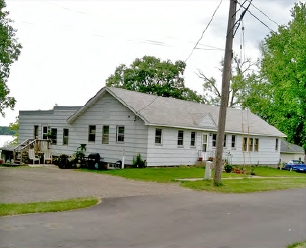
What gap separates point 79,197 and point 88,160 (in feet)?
45.3

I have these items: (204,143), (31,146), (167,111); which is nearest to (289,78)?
(204,143)

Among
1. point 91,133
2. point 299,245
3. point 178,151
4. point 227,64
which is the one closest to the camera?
point 299,245

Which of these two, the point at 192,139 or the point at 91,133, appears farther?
the point at 192,139

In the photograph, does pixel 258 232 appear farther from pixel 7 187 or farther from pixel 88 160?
pixel 88 160

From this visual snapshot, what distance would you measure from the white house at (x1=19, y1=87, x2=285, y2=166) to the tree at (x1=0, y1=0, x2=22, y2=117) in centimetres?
466

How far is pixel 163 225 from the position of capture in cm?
938

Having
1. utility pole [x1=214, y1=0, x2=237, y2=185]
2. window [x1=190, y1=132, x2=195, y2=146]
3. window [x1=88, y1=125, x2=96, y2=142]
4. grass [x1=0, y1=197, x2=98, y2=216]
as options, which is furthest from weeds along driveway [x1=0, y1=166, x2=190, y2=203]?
window [x1=190, y1=132, x2=195, y2=146]

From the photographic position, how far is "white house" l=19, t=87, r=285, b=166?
86.2ft

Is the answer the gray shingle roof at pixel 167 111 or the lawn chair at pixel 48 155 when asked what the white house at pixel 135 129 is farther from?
the lawn chair at pixel 48 155

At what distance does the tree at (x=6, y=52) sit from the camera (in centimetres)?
2503

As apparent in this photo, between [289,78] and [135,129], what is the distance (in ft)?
65.0

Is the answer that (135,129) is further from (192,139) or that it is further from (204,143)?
(204,143)

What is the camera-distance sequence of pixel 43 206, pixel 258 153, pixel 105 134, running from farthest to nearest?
pixel 258 153, pixel 105 134, pixel 43 206

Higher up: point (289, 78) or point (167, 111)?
point (289, 78)
